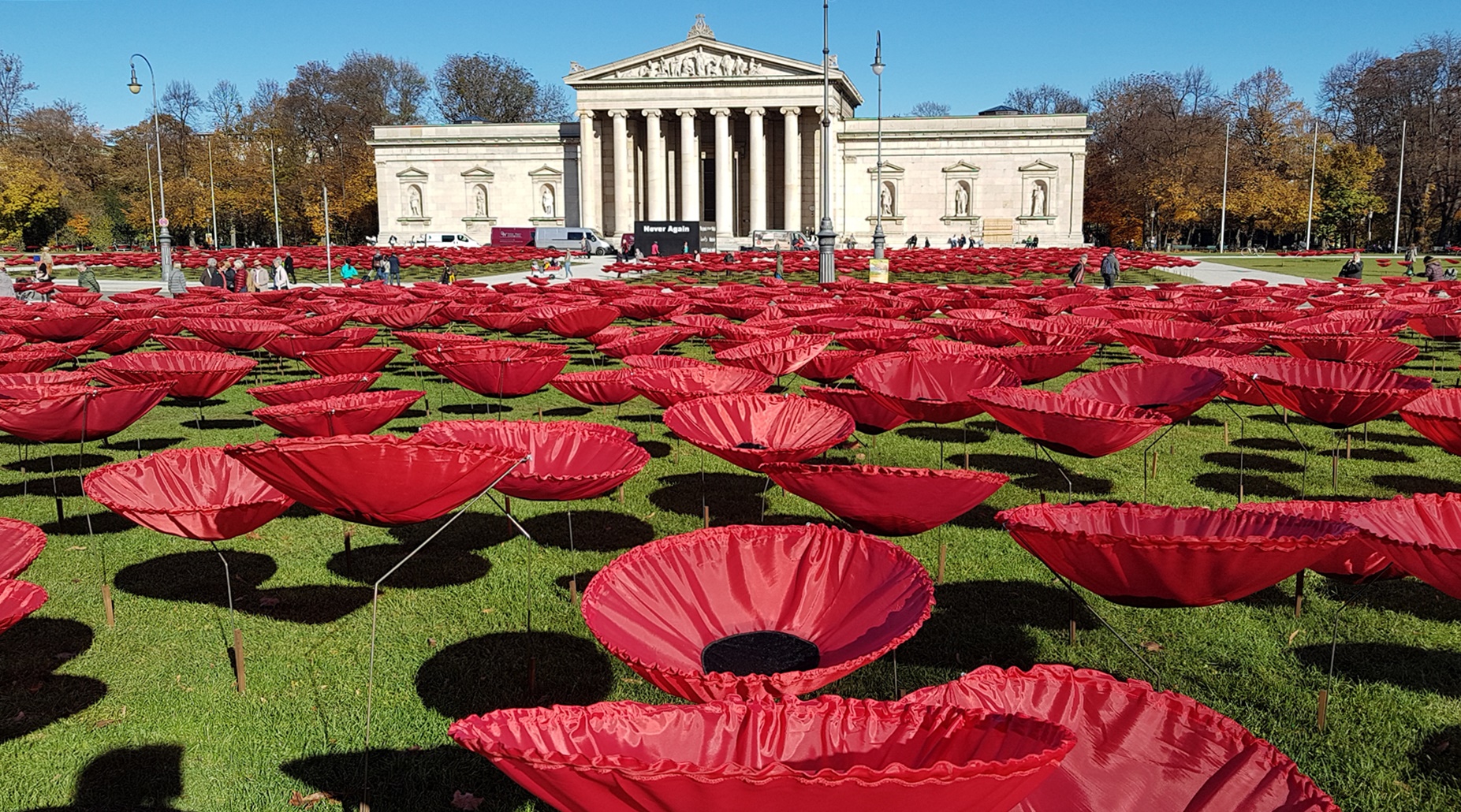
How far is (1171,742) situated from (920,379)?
5.71 m

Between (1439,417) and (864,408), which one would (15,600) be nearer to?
(864,408)

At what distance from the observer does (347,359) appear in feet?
29.4

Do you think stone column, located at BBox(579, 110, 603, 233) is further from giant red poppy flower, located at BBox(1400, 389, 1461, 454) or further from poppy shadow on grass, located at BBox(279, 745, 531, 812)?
poppy shadow on grass, located at BBox(279, 745, 531, 812)

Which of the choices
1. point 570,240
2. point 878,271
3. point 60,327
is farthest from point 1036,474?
point 570,240

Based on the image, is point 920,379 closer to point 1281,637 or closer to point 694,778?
point 1281,637

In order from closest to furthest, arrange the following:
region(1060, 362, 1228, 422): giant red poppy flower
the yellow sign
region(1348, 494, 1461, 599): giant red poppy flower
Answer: region(1348, 494, 1461, 599): giant red poppy flower
region(1060, 362, 1228, 422): giant red poppy flower
the yellow sign

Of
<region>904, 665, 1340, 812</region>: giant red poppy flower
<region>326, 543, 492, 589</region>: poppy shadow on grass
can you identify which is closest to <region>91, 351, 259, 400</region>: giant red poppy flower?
<region>326, 543, 492, 589</region>: poppy shadow on grass

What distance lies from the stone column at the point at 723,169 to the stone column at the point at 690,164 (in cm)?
153

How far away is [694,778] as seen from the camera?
6.15 ft

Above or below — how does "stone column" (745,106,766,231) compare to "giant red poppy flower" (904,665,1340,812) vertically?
above

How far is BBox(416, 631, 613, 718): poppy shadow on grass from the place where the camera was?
468 cm

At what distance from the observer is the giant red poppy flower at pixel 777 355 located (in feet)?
28.9

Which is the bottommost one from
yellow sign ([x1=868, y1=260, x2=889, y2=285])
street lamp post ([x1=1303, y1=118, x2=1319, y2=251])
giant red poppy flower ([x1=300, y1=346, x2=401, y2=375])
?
giant red poppy flower ([x1=300, y1=346, x2=401, y2=375])

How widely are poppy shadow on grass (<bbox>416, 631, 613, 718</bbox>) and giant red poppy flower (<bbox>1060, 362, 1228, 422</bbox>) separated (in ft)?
14.9
